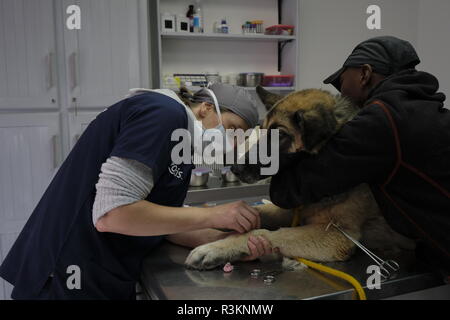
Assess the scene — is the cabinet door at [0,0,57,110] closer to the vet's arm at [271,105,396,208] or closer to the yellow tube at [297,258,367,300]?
the vet's arm at [271,105,396,208]

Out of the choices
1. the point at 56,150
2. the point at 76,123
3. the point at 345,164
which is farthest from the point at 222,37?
the point at 345,164

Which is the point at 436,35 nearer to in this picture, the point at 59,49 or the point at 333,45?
the point at 333,45

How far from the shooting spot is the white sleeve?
94 centimetres

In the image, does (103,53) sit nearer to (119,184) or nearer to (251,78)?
(251,78)

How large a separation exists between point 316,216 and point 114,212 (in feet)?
2.02

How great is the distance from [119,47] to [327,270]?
2367mm

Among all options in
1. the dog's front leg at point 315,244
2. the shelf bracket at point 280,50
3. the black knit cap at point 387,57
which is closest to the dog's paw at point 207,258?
the dog's front leg at point 315,244

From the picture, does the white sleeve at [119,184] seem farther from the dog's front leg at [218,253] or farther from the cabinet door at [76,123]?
the cabinet door at [76,123]

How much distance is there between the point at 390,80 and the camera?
1057 millimetres

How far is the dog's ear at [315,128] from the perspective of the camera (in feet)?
3.57

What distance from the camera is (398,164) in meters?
0.97

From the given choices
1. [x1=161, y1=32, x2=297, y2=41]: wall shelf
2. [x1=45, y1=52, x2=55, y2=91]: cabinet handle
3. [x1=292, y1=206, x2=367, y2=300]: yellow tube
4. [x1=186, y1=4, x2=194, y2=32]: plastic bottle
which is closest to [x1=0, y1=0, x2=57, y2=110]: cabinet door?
[x1=45, y1=52, x2=55, y2=91]: cabinet handle

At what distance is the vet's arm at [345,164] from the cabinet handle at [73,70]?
2.11 meters

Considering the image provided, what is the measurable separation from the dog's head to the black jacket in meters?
0.05
